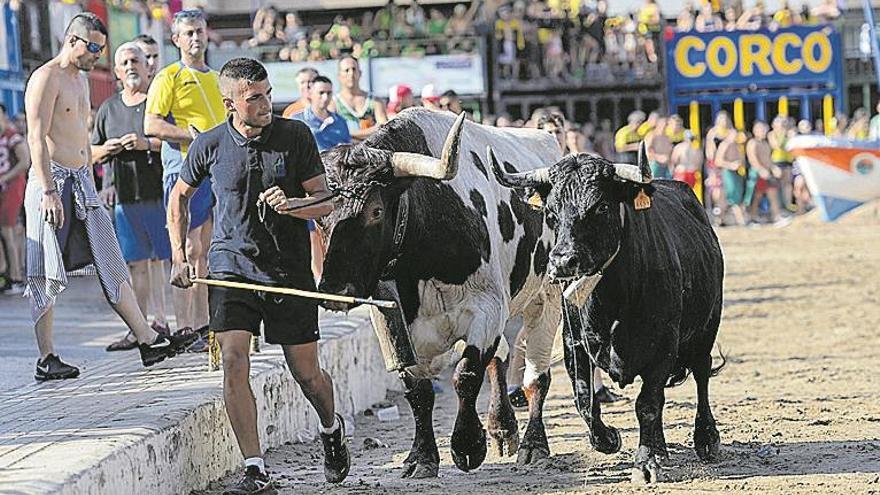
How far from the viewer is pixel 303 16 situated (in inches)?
1593

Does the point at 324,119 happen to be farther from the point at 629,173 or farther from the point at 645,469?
the point at 645,469

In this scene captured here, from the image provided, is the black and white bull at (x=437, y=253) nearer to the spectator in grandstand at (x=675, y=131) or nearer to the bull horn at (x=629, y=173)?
the bull horn at (x=629, y=173)

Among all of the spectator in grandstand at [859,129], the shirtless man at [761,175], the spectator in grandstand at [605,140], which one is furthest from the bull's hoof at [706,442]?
the spectator in grandstand at [605,140]

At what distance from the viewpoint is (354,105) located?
1196cm

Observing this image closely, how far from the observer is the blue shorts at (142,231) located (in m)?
10.3

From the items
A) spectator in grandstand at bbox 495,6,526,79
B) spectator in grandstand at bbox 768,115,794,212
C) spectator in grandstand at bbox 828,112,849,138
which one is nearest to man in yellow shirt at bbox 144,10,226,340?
spectator in grandstand at bbox 495,6,526,79

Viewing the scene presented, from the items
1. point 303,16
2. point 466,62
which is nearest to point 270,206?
point 466,62

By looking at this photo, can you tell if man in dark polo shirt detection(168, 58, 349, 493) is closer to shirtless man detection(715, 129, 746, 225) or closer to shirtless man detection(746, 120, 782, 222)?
shirtless man detection(715, 129, 746, 225)

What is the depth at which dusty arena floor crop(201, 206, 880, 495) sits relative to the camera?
24.1ft

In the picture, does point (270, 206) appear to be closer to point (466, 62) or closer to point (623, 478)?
point (623, 478)

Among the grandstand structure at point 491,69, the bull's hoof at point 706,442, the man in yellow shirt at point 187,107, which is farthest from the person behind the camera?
the grandstand structure at point 491,69

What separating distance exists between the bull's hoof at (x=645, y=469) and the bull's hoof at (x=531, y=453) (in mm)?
949

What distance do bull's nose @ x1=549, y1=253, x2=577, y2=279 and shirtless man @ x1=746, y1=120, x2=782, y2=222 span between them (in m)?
25.8

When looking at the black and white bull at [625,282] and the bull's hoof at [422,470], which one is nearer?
the black and white bull at [625,282]
